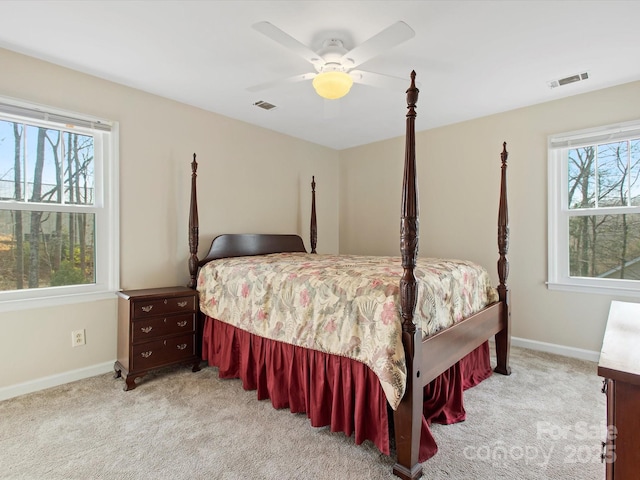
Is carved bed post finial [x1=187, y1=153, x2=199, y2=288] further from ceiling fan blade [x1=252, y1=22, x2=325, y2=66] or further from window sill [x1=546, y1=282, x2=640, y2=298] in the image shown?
window sill [x1=546, y1=282, x2=640, y2=298]

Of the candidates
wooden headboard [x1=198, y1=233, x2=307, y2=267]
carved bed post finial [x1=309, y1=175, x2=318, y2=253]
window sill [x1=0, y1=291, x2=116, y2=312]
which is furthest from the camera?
carved bed post finial [x1=309, y1=175, x2=318, y2=253]

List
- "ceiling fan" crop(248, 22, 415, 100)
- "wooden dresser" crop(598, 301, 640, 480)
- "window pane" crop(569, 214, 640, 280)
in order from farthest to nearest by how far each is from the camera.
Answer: "window pane" crop(569, 214, 640, 280) < "ceiling fan" crop(248, 22, 415, 100) < "wooden dresser" crop(598, 301, 640, 480)

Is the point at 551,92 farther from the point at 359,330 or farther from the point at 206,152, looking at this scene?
the point at 206,152

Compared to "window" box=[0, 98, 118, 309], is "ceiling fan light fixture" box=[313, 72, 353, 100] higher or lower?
higher

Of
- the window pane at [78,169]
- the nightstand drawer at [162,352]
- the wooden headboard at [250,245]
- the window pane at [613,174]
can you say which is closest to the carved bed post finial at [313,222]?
the wooden headboard at [250,245]

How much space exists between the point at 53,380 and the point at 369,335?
251cm

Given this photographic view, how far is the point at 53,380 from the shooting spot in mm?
2516

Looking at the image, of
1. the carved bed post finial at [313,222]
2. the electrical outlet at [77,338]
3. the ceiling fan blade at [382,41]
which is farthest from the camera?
the carved bed post finial at [313,222]

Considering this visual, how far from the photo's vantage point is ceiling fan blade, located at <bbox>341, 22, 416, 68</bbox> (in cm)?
165

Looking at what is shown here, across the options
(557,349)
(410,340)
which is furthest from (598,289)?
(410,340)

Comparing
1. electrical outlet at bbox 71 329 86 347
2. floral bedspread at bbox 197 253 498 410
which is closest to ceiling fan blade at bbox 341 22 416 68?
floral bedspread at bbox 197 253 498 410

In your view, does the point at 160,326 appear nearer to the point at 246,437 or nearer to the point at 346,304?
the point at 246,437

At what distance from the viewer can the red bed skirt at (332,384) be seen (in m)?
1.74

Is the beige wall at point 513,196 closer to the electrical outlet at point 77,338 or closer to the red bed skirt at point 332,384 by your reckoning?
the red bed skirt at point 332,384
